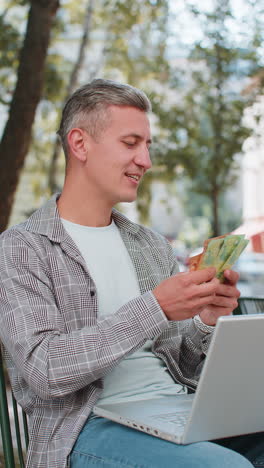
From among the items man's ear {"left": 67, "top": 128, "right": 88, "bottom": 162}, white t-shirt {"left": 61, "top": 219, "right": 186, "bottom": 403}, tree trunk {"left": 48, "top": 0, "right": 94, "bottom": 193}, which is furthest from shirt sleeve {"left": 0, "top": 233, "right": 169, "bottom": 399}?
tree trunk {"left": 48, "top": 0, "right": 94, "bottom": 193}

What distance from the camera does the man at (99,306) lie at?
1.96 metres

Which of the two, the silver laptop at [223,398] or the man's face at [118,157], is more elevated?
the man's face at [118,157]

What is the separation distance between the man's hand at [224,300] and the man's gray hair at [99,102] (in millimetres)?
777

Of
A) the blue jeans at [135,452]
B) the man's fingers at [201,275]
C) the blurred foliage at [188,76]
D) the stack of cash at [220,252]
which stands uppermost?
the blurred foliage at [188,76]

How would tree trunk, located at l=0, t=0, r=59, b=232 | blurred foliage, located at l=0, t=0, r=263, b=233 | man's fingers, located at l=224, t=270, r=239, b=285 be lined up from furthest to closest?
blurred foliage, located at l=0, t=0, r=263, b=233 < tree trunk, located at l=0, t=0, r=59, b=232 < man's fingers, located at l=224, t=270, r=239, b=285

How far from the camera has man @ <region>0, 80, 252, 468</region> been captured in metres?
1.96

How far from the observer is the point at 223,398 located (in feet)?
5.66

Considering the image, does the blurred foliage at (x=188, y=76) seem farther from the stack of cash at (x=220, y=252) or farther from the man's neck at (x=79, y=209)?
the stack of cash at (x=220, y=252)

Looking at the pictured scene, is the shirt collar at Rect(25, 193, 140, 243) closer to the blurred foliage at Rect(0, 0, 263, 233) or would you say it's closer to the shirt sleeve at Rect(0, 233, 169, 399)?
the shirt sleeve at Rect(0, 233, 169, 399)

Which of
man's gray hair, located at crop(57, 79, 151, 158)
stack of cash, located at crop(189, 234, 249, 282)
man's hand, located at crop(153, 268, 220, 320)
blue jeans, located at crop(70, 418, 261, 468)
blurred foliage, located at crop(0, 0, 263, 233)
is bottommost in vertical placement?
blue jeans, located at crop(70, 418, 261, 468)

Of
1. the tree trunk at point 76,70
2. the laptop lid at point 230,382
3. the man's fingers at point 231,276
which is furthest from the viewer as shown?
the tree trunk at point 76,70

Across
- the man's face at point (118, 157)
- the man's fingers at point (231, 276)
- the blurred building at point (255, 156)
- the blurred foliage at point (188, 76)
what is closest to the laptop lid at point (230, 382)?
the man's fingers at point (231, 276)

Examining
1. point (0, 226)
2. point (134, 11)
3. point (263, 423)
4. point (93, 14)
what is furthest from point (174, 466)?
point (93, 14)

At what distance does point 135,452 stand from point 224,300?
0.71 metres
